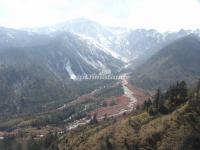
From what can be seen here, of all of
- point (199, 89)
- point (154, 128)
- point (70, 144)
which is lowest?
point (70, 144)

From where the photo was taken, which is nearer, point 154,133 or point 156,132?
point 154,133

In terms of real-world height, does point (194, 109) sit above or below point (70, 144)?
above

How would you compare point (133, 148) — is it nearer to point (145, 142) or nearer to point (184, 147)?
point (145, 142)

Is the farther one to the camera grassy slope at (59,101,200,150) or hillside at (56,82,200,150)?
hillside at (56,82,200,150)


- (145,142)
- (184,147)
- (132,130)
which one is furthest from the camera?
(132,130)

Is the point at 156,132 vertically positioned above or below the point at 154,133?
above

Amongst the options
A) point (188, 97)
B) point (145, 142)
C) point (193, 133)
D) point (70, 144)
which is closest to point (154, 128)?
point (145, 142)

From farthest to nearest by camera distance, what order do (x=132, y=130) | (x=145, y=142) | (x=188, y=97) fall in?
(x=188, y=97) → (x=132, y=130) → (x=145, y=142)

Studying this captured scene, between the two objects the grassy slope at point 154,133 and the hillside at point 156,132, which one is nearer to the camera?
the grassy slope at point 154,133
